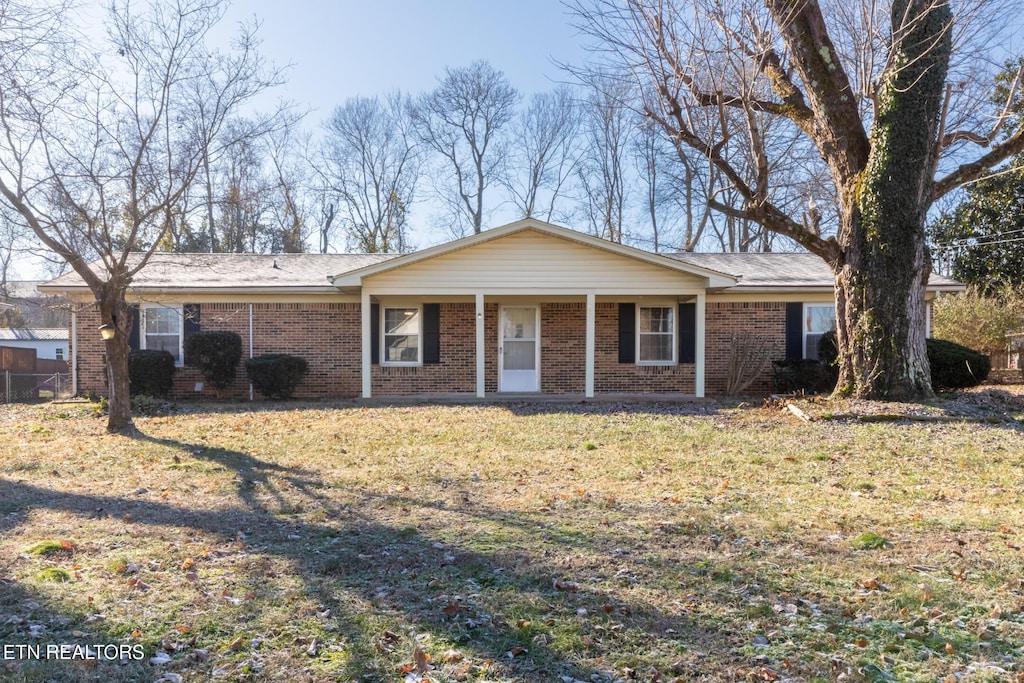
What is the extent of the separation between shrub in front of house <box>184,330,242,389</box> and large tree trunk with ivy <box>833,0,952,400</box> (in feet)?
39.9

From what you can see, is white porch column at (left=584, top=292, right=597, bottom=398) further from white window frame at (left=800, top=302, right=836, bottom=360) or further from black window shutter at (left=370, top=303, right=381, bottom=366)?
white window frame at (left=800, top=302, right=836, bottom=360)

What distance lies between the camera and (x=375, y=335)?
14.8 meters

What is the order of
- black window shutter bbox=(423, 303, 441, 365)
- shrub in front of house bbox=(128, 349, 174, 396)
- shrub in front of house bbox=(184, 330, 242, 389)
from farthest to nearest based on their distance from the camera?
1. black window shutter bbox=(423, 303, 441, 365)
2. shrub in front of house bbox=(184, 330, 242, 389)
3. shrub in front of house bbox=(128, 349, 174, 396)

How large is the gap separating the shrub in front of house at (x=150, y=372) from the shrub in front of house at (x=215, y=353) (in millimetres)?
480

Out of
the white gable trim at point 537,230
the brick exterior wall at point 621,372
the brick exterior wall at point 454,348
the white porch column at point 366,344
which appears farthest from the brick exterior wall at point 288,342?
the brick exterior wall at point 621,372

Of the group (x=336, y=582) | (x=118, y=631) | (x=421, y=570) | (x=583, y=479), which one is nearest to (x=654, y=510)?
(x=583, y=479)

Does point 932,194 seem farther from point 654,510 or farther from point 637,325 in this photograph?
point 654,510

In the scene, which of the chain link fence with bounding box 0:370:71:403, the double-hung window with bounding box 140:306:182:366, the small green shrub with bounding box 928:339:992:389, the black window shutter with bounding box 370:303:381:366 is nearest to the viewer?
the small green shrub with bounding box 928:339:992:389

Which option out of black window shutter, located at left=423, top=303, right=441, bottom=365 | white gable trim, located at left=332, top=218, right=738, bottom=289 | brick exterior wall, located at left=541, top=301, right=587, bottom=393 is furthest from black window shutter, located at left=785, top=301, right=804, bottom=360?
black window shutter, located at left=423, top=303, right=441, bottom=365

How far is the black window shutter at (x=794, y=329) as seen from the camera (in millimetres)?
15078

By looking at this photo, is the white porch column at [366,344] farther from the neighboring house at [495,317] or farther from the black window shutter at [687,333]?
the black window shutter at [687,333]

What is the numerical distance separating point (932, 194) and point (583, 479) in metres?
8.41

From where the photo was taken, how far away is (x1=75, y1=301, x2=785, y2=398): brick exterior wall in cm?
1477

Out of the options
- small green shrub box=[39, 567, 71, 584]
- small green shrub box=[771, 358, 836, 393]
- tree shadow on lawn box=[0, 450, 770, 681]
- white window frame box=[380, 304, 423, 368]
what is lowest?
tree shadow on lawn box=[0, 450, 770, 681]
